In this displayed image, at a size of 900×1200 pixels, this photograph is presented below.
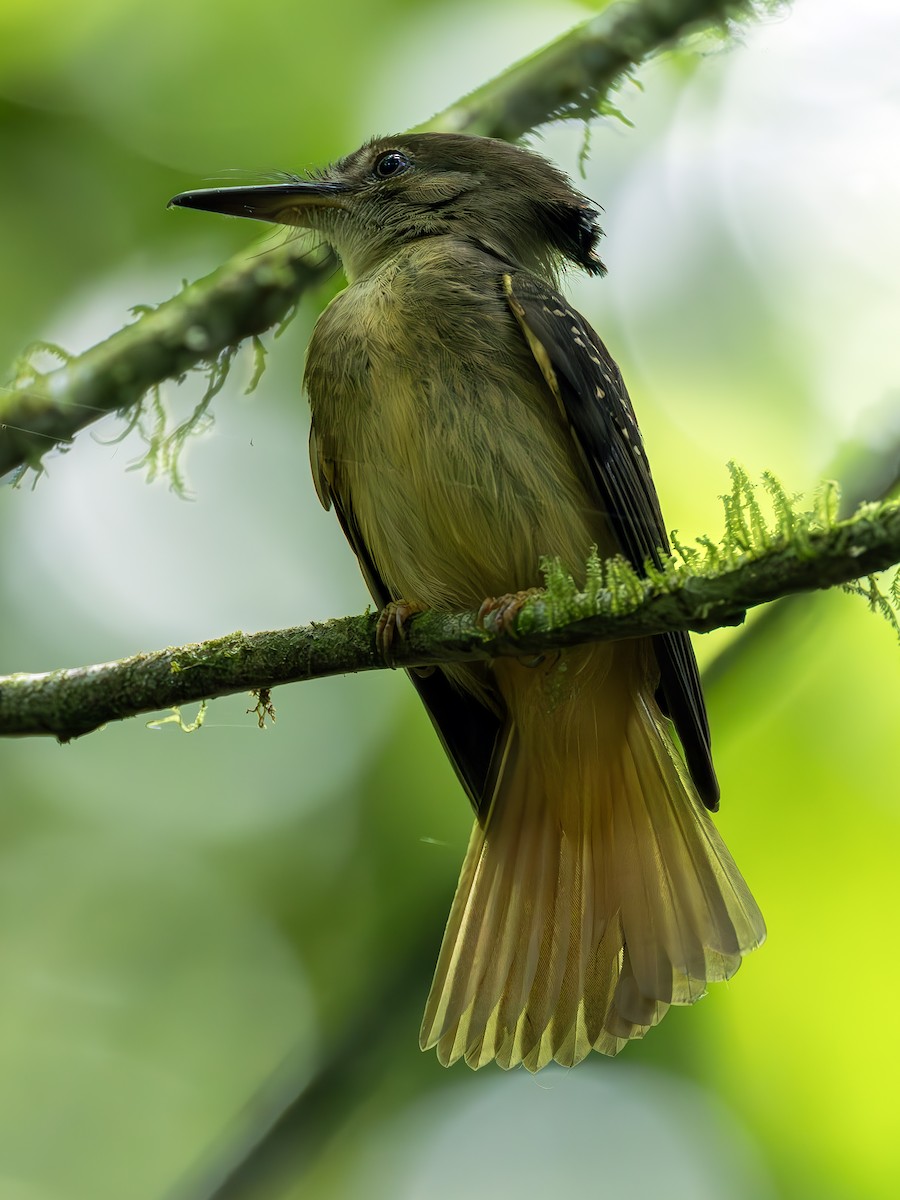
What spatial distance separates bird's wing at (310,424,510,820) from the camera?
2.62 metres

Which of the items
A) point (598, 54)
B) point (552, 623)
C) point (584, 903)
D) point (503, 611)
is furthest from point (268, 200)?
point (584, 903)

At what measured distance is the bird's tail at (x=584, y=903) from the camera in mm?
2309

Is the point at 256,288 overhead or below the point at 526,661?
overhead

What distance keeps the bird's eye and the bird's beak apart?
11cm

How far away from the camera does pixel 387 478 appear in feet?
7.93

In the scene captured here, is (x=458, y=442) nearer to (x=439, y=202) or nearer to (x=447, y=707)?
(x=447, y=707)

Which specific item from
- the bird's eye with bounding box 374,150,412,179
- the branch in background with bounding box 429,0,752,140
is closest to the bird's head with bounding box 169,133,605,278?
the bird's eye with bounding box 374,150,412,179

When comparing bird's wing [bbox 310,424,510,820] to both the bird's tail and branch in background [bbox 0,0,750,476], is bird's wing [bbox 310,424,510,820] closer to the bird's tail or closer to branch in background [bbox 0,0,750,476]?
the bird's tail

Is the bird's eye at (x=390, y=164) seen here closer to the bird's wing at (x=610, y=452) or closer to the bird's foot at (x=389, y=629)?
the bird's wing at (x=610, y=452)

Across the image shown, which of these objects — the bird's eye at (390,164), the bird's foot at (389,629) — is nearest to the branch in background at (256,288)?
the bird's eye at (390,164)

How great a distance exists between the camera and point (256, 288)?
2660 millimetres

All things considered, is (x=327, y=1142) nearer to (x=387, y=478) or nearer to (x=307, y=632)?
(x=307, y=632)

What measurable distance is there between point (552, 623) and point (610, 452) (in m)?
0.67

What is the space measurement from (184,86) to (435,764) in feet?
6.26
